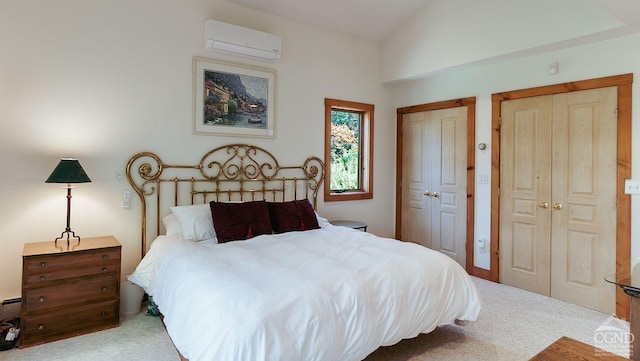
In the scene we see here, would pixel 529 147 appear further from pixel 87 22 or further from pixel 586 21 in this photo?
pixel 87 22

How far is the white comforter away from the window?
186 centimetres

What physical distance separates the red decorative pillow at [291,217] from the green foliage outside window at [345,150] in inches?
44.2

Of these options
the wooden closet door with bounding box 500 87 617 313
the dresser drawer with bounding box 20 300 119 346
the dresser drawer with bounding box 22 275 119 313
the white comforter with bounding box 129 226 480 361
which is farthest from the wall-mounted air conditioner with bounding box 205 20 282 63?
the wooden closet door with bounding box 500 87 617 313

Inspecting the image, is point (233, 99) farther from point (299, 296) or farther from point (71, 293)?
point (299, 296)

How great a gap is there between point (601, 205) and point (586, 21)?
1.63m

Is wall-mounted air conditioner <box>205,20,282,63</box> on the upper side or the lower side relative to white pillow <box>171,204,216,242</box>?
upper

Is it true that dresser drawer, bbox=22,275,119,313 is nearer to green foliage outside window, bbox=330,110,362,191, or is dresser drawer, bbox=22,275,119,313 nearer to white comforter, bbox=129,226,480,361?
white comforter, bbox=129,226,480,361

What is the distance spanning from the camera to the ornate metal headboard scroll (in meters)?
3.41

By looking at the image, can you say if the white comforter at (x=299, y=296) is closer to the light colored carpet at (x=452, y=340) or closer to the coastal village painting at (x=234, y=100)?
the light colored carpet at (x=452, y=340)

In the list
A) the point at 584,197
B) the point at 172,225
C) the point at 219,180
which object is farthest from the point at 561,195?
the point at 172,225

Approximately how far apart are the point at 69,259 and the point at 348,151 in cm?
340

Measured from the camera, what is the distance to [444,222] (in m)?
4.62

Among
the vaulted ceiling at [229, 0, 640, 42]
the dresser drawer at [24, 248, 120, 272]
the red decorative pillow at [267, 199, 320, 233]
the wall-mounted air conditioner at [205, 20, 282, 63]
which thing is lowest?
the dresser drawer at [24, 248, 120, 272]

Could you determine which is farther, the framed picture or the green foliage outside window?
the green foliage outside window
